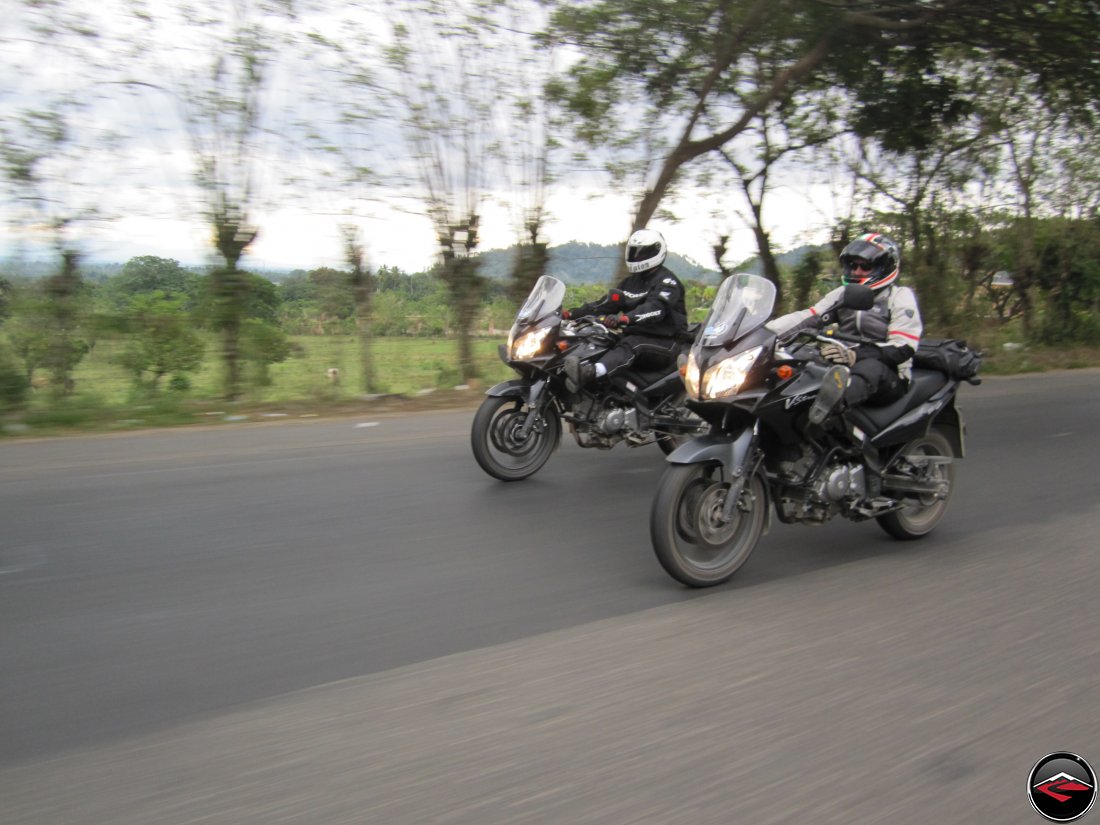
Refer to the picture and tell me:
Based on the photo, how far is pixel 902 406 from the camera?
5562 mm

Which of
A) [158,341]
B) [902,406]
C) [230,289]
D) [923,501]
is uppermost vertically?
[230,289]

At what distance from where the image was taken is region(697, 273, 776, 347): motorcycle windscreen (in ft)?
16.0

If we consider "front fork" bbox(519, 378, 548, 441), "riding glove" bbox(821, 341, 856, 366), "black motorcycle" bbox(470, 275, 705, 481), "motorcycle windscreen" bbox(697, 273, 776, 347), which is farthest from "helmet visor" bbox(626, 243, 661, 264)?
"riding glove" bbox(821, 341, 856, 366)

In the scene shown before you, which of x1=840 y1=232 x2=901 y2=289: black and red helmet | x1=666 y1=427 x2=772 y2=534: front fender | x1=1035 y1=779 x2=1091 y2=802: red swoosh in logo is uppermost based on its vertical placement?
x1=840 y1=232 x2=901 y2=289: black and red helmet

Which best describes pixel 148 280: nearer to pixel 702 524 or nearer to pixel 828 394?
pixel 702 524

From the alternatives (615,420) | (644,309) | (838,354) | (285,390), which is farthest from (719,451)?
(285,390)

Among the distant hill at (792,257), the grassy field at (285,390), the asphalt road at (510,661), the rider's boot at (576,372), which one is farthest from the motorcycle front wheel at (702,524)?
the distant hill at (792,257)

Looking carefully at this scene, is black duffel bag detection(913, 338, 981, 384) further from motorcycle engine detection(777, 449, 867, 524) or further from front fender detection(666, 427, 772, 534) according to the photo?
front fender detection(666, 427, 772, 534)

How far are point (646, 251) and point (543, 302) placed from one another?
1052 mm

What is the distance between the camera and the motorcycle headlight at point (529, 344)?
7219 millimetres

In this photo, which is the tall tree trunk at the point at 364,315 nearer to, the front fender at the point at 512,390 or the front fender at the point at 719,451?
the front fender at the point at 512,390

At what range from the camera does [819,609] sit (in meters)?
4.55

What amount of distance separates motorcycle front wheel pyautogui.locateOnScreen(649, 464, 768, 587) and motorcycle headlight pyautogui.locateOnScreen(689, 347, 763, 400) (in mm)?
372

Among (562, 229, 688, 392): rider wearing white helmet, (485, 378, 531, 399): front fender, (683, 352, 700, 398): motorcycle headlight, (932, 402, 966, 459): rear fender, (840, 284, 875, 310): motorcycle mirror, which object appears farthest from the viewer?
(562, 229, 688, 392): rider wearing white helmet
